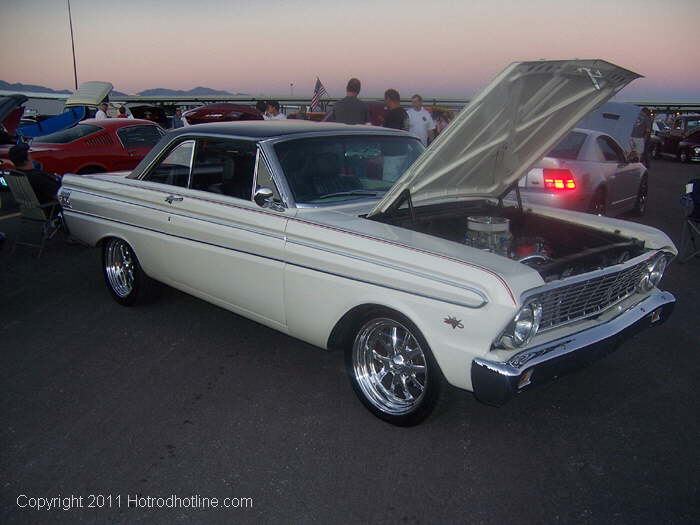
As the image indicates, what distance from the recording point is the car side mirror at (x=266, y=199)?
12.1 ft

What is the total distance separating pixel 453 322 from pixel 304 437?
109 cm

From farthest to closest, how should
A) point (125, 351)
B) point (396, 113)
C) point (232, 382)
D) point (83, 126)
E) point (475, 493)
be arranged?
point (83, 126), point (396, 113), point (125, 351), point (232, 382), point (475, 493)

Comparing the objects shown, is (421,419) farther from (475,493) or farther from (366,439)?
(475,493)

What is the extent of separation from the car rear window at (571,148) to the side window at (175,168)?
5257mm

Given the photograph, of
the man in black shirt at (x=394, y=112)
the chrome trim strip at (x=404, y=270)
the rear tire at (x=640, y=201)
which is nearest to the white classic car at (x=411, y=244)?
the chrome trim strip at (x=404, y=270)

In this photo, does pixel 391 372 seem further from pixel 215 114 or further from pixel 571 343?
pixel 215 114

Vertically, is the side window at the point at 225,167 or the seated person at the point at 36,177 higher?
the side window at the point at 225,167

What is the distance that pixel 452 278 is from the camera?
9.77 ft

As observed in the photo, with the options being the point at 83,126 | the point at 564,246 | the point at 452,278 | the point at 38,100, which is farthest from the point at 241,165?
the point at 38,100

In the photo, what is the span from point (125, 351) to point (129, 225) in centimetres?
110

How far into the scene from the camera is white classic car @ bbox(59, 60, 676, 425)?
2998 millimetres

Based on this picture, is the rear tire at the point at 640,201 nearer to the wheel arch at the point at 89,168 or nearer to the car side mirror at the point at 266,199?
the car side mirror at the point at 266,199

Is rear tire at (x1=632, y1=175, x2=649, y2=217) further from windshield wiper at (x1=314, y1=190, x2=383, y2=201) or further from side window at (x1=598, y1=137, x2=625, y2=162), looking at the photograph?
windshield wiper at (x1=314, y1=190, x2=383, y2=201)

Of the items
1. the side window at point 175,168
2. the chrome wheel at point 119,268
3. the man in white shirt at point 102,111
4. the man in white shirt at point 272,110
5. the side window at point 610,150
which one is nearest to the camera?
the side window at point 175,168
